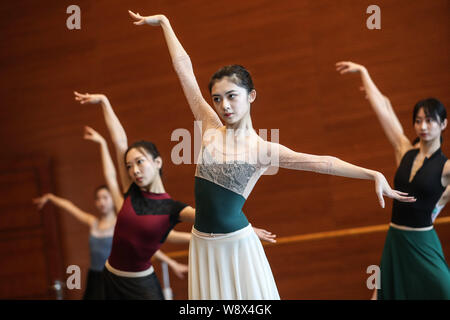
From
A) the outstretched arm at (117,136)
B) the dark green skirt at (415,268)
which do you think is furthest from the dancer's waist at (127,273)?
the dark green skirt at (415,268)

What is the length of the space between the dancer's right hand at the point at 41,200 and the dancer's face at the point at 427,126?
3229mm

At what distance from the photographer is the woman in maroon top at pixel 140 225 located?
3.03m

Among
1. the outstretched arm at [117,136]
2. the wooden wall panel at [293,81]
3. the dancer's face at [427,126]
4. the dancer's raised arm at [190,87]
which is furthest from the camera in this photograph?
the wooden wall panel at [293,81]

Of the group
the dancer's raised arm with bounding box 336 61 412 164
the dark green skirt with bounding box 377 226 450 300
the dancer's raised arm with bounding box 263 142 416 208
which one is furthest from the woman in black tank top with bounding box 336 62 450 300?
the dancer's raised arm with bounding box 263 142 416 208

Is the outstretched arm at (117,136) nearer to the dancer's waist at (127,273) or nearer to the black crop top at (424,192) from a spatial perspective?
the dancer's waist at (127,273)

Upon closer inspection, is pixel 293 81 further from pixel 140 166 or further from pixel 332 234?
pixel 140 166

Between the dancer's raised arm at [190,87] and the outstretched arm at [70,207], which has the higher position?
the dancer's raised arm at [190,87]

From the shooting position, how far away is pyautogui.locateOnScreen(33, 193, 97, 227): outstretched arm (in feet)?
15.8

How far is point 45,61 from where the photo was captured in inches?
203

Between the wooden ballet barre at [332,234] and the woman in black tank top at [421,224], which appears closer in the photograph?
the woman in black tank top at [421,224]

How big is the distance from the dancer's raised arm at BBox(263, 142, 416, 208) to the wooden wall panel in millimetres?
2269

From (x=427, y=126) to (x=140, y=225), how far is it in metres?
1.81

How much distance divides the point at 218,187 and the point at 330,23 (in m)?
2.58

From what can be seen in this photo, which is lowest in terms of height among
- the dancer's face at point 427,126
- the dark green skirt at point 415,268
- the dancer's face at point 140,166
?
the dark green skirt at point 415,268
